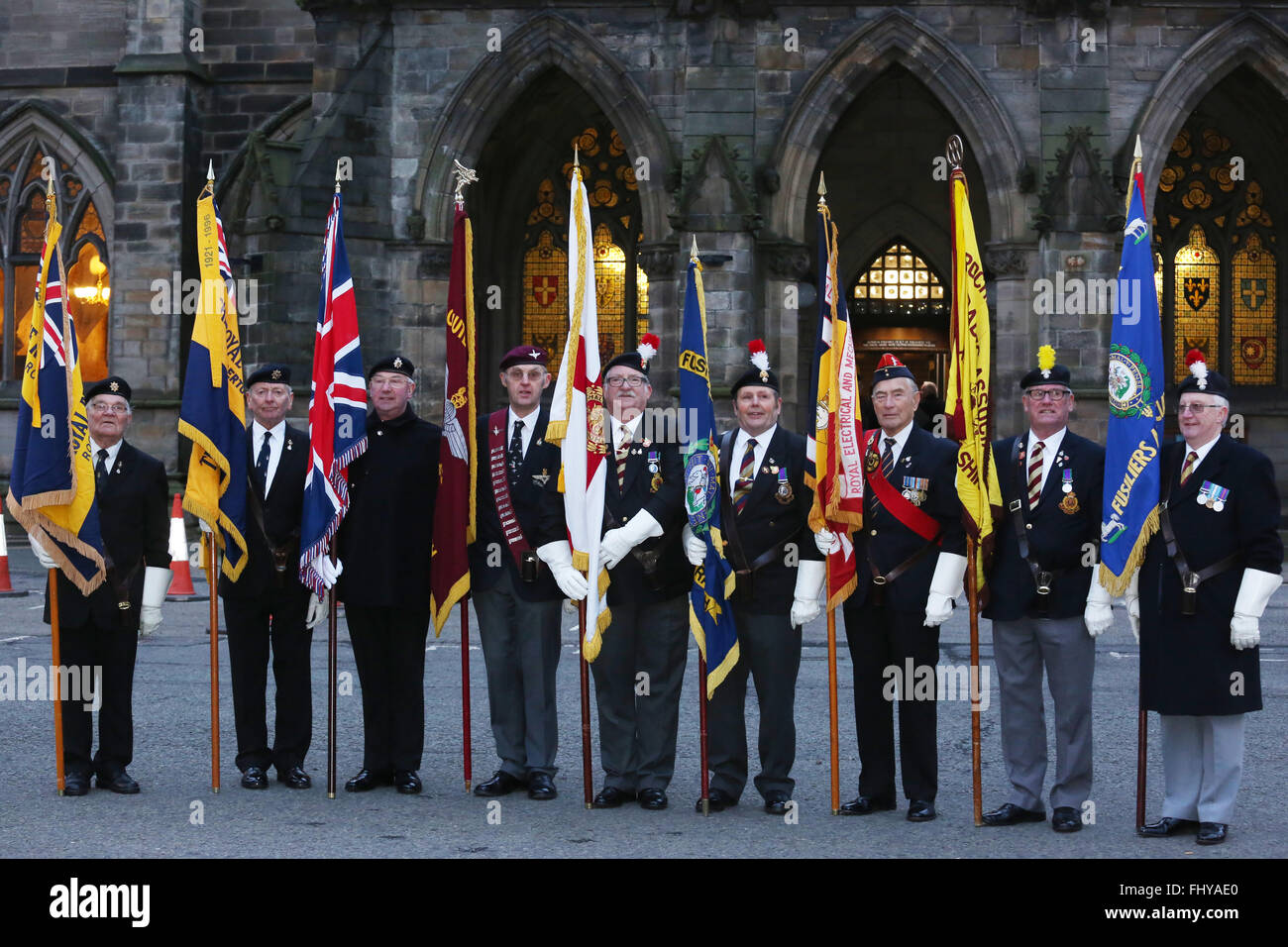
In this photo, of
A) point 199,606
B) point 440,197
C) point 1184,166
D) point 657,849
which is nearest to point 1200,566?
point 657,849

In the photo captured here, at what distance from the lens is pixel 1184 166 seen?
2250 cm

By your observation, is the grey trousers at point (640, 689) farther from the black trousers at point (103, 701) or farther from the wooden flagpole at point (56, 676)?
the wooden flagpole at point (56, 676)

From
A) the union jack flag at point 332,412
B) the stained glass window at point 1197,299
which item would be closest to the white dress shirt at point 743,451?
the union jack flag at point 332,412

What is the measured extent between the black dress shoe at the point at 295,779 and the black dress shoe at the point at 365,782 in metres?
0.18

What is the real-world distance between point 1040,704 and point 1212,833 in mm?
894

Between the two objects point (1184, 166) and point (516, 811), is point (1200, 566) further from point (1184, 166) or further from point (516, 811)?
point (1184, 166)

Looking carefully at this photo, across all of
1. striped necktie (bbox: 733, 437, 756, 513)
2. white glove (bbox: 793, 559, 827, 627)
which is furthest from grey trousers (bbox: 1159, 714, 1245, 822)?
striped necktie (bbox: 733, 437, 756, 513)

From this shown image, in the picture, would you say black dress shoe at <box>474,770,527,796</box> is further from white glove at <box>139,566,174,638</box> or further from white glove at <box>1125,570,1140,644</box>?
white glove at <box>1125,570,1140,644</box>

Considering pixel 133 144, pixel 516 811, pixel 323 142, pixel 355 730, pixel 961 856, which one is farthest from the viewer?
pixel 133 144

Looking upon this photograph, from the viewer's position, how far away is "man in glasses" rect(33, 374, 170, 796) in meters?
7.62

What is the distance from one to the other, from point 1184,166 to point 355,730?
16965mm

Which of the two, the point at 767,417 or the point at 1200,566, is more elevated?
the point at 767,417

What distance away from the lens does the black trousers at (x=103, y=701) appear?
25.0 feet

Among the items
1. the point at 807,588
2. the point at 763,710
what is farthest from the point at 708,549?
the point at 763,710
